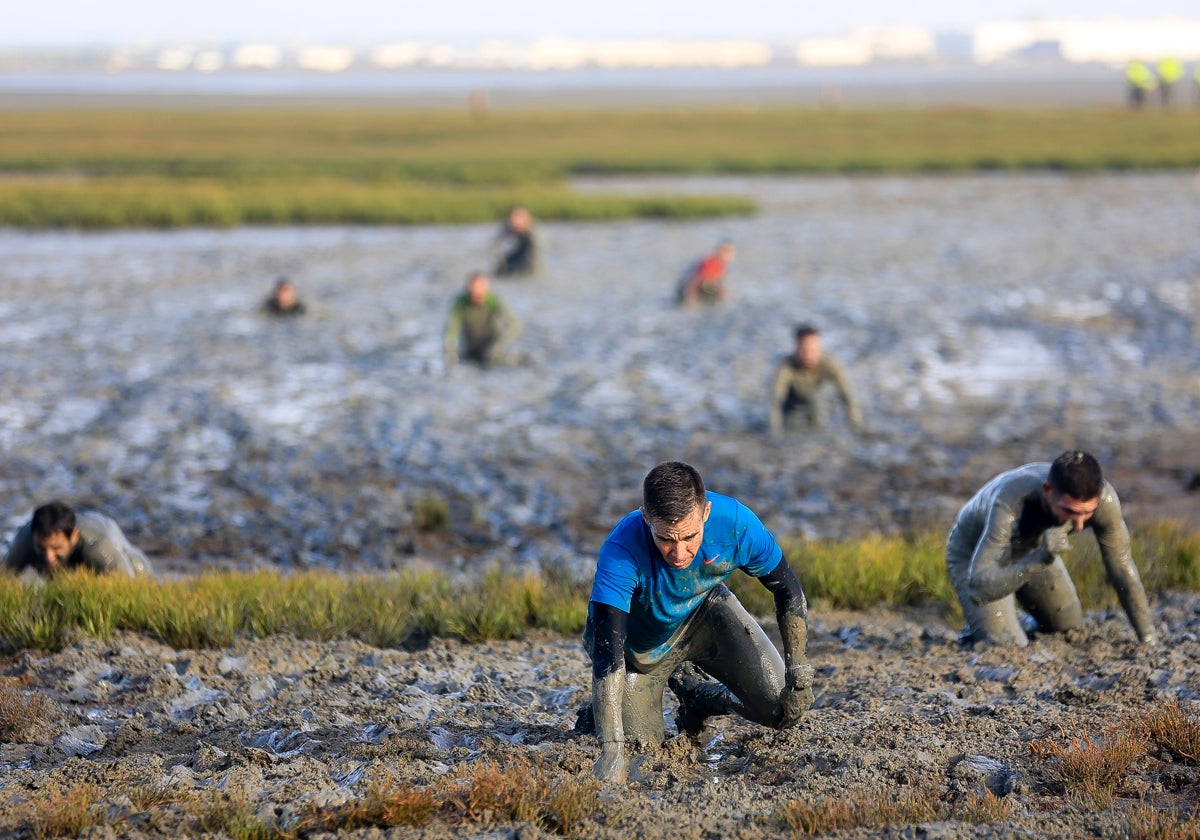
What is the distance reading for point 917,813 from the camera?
7.08 meters

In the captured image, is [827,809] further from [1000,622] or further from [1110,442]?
[1110,442]

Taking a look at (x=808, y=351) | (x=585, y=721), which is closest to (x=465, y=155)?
(x=808, y=351)

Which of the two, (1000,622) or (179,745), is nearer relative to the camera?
(179,745)

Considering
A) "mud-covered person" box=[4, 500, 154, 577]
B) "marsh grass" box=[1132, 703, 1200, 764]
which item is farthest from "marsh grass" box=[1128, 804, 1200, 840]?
"mud-covered person" box=[4, 500, 154, 577]

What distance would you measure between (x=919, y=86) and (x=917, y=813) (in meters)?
160

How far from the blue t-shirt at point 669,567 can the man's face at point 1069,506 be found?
2.09 m

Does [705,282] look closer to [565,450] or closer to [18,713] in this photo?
[565,450]

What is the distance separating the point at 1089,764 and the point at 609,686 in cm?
279

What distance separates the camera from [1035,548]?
9.25 meters

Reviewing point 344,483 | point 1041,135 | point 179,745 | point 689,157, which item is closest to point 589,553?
point 344,483

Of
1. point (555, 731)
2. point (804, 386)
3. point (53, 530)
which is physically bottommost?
point (555, 731)

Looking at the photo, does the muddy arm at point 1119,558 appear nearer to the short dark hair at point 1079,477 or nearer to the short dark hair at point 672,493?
the short dark hair at point 1079,477

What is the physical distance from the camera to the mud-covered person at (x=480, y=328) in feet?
67.1

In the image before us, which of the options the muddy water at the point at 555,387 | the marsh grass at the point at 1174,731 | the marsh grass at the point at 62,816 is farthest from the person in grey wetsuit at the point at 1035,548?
the marsh grass at the point at 62,816
